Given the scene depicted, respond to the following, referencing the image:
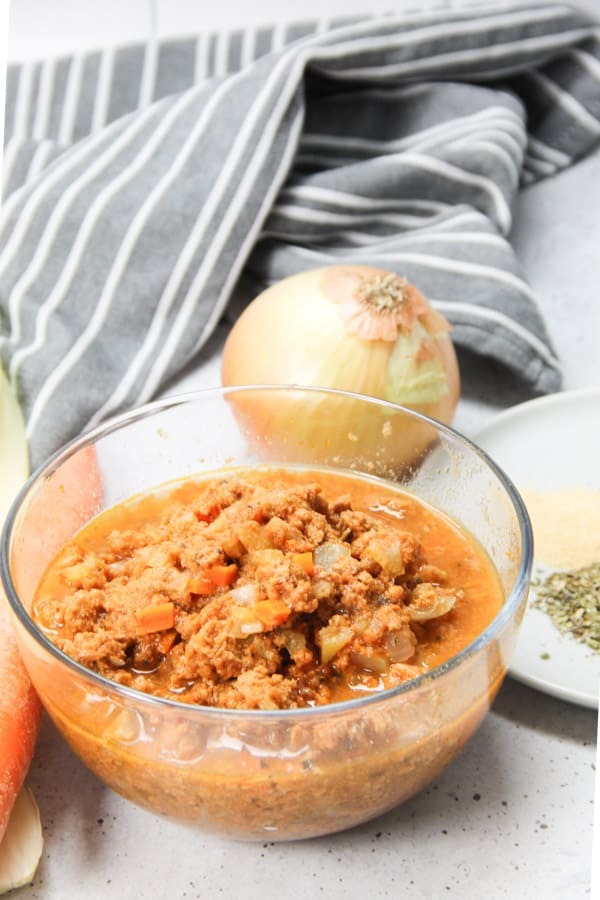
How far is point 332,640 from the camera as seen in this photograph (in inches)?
61.7

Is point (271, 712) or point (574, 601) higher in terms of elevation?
point (271, 712)

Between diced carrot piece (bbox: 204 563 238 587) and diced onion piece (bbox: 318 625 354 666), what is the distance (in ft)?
0.53

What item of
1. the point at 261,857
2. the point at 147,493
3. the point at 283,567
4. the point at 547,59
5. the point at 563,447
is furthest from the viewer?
the point at 547,59

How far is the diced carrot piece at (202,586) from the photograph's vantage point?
5.24ft

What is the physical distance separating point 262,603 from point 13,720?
1.60ft

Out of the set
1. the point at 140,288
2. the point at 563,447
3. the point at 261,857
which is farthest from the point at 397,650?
the point at 140,288

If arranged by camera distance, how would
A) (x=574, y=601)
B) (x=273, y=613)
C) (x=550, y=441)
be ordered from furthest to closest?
1. (x=550, y=441)
2. (x=574, y=601)
3. (x=273, y=613)

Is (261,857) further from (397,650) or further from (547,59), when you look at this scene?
(547,59)

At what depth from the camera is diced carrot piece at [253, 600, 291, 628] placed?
1534 millimetres

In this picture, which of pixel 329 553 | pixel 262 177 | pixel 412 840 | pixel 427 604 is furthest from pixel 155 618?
pixel 262 177

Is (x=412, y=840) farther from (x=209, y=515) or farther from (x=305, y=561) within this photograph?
(x=209, y=515)

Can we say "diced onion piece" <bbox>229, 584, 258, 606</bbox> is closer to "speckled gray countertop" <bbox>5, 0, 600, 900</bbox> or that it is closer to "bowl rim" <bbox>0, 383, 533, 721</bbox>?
"bowl rim" <bbox>0, 383, 533, 721</bbox>

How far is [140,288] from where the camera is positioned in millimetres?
2893

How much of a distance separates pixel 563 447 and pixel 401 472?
0.56m
